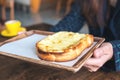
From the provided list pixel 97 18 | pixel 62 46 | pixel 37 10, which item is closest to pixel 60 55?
pixel 62 46

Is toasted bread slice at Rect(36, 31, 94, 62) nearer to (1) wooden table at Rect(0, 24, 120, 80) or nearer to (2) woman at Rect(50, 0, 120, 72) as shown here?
(1) wooden table at Rect(0, 24, 120, 80)

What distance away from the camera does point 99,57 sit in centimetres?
72

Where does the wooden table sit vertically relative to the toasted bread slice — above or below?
below

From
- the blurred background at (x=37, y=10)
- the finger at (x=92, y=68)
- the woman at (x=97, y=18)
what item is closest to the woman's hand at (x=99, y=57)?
the finger at (x=92, y=68)

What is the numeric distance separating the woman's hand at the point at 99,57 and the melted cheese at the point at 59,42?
70mm

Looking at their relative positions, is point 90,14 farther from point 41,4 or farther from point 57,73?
point 41,4

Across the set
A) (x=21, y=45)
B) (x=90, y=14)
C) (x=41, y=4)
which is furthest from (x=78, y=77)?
(x=41, y=4)

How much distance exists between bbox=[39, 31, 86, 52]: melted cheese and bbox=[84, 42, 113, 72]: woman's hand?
2.7 inches

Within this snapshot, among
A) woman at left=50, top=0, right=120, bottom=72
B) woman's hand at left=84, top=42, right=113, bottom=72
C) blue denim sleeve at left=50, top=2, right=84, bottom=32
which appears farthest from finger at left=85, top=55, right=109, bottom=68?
blue denim sleeve at left=50, top=2, right=84, bottom=32

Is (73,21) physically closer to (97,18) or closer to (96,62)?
(97,18)

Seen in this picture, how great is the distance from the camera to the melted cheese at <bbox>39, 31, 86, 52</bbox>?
26.6 inches

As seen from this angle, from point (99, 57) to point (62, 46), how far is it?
120mm

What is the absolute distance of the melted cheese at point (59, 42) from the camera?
677mm

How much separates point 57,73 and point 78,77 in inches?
2.6
